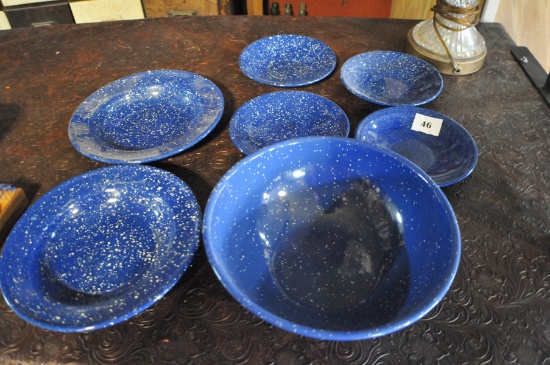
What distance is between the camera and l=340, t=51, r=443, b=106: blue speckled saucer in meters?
0.99

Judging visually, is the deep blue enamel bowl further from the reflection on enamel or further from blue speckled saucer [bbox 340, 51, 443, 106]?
the reflection on enamel

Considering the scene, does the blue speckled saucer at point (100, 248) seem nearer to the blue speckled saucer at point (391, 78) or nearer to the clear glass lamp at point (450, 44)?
the blue speckled saucer at point (391, 78)

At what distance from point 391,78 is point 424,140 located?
0.80 feet

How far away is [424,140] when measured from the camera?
2.92 ft

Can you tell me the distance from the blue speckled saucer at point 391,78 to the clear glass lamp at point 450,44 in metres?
0.05

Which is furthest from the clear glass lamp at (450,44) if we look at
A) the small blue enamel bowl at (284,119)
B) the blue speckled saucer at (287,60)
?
the small blue enamel bowl at (284,119)

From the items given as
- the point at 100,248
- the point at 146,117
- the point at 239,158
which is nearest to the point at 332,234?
the point at 239,158

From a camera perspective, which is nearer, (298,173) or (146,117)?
(298,173)

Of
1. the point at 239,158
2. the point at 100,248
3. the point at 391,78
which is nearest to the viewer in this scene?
the point at 100,248

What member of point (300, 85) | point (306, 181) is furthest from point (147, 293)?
point (300, 85)

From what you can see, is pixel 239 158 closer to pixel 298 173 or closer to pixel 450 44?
pixel 298 173

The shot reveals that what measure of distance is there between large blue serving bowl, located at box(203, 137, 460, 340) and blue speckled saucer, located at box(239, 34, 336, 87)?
0.37 m

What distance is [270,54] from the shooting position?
3.80 ft

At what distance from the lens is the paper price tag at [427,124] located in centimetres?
89
